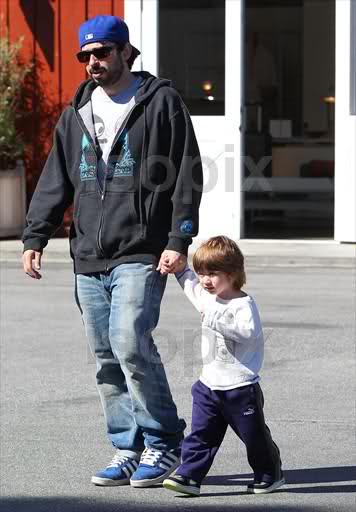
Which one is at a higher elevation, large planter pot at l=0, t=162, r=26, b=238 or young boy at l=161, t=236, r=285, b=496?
large planter pot at l=0, t=162, r=26, b=238

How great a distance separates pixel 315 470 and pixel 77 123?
72.1 inches

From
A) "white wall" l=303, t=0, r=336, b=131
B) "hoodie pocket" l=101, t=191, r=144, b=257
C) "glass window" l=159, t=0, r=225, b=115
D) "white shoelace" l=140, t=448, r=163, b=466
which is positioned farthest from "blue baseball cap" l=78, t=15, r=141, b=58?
"white wall" l=303, t=0, r=336, b=131

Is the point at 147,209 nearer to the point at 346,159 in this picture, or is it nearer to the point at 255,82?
the point at 346,159

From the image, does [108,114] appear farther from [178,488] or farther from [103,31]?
[178,488]

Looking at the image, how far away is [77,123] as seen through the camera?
5938 millimetres

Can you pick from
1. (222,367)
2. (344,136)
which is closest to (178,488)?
(222,367)

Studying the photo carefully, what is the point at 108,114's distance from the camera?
19.4 feet

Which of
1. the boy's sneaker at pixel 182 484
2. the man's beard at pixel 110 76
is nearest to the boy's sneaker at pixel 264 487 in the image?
the boy's sneaker at pixel 182 484

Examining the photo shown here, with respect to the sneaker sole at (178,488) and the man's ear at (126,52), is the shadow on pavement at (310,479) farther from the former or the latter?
the man's ear at (126,52)

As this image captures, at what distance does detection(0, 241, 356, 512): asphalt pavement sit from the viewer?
5.84m

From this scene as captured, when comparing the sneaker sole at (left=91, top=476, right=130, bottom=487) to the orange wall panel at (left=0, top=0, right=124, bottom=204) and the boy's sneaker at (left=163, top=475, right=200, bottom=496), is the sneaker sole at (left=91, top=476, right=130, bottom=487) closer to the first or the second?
the boy's sneaker at (left=163, top=475, right=200, bottom=496)

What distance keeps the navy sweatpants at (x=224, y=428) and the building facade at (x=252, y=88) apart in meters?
9.64

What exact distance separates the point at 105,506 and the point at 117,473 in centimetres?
30

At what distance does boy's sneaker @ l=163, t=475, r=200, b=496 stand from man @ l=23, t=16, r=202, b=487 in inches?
6.2
